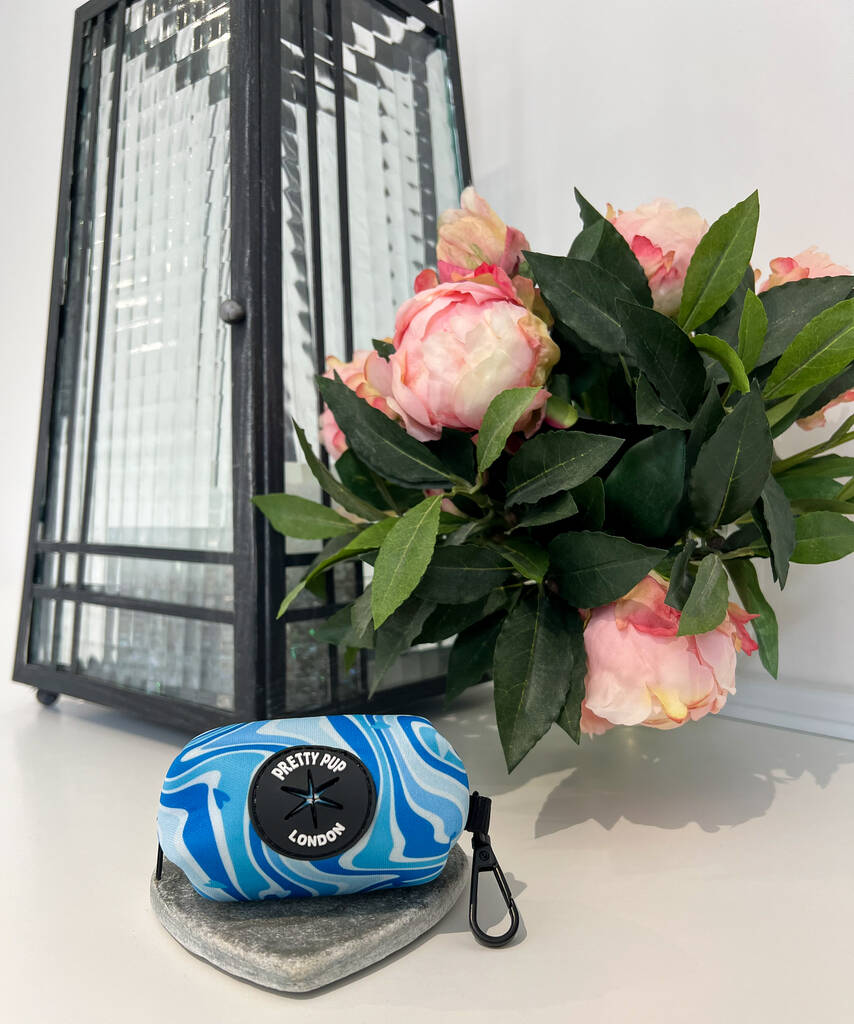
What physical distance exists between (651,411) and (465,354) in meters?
0.11

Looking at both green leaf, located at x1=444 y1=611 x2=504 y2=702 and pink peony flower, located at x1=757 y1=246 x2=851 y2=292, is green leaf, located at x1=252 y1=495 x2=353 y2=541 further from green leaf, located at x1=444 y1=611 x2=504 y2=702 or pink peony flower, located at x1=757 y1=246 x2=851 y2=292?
pink peony flower, located at x1=757 y1=246 x2=851 y2=292

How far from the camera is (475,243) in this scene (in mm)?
567

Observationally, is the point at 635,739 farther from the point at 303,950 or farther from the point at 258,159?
the point at 258,159

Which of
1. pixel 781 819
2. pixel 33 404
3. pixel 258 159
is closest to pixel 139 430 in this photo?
pixel 258 159

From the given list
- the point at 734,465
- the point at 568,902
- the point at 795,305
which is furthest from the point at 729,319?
the point at 568,902

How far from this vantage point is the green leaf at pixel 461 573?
0.48 metres

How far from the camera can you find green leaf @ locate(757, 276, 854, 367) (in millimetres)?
498

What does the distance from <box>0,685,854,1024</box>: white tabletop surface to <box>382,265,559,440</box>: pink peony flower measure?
26 cm

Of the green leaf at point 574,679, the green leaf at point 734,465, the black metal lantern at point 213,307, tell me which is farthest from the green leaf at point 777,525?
the black metal lantern at point 213,307

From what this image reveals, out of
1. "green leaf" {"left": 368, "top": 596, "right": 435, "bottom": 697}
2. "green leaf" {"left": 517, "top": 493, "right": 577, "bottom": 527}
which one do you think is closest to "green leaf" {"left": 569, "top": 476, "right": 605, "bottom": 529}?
"green leaf" {"left": 517, "top": 493, "right": 577, "bottom": 527}

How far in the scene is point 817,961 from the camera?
36 cm

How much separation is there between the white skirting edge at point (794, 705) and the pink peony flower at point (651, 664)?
0.29 meters

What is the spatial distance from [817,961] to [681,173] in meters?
0.72

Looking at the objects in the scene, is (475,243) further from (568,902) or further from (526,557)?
(568,902)
